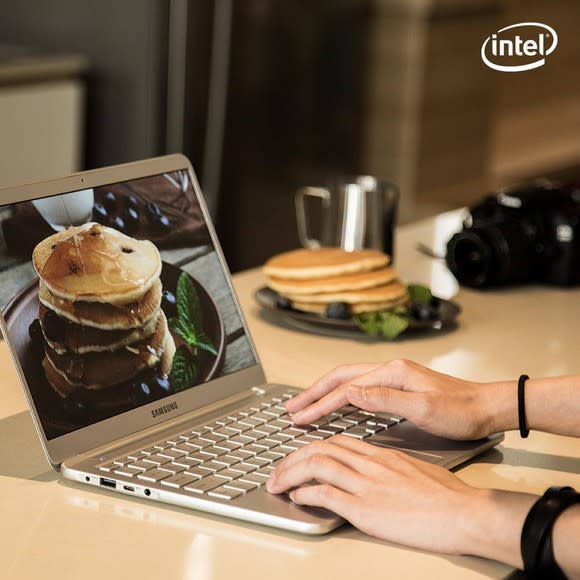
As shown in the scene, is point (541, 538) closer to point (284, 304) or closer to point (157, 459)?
point (157, 459)

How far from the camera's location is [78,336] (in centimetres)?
104

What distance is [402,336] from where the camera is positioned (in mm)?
1503

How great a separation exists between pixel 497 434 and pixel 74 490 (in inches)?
16.9

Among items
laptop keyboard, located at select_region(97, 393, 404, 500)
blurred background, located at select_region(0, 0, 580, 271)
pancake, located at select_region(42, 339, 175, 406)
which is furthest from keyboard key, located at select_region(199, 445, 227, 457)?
blurred background, located at select_region(0, 0, 580, 271)

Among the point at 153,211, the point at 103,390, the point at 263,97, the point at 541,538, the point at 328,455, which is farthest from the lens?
the point at 263,97

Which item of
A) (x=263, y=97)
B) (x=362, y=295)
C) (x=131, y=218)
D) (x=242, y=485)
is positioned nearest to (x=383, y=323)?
(x=362, y=295)

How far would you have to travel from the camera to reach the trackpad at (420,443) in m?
1.03

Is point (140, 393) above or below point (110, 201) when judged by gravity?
below

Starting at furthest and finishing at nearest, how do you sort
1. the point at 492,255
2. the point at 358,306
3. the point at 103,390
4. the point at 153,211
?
the point at 492,255 < the point at 358,306 < the point at 153,211 < the point at 103,390

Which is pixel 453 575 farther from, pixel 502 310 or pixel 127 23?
pixel 127 23

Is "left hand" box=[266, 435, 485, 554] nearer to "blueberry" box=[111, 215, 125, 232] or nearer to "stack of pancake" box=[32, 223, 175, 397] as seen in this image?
"stack of pancake" box=[32, 223, 175, 397]

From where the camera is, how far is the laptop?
3.19ft

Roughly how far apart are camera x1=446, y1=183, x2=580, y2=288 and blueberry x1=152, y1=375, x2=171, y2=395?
0.75 m

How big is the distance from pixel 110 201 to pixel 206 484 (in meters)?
0.34
